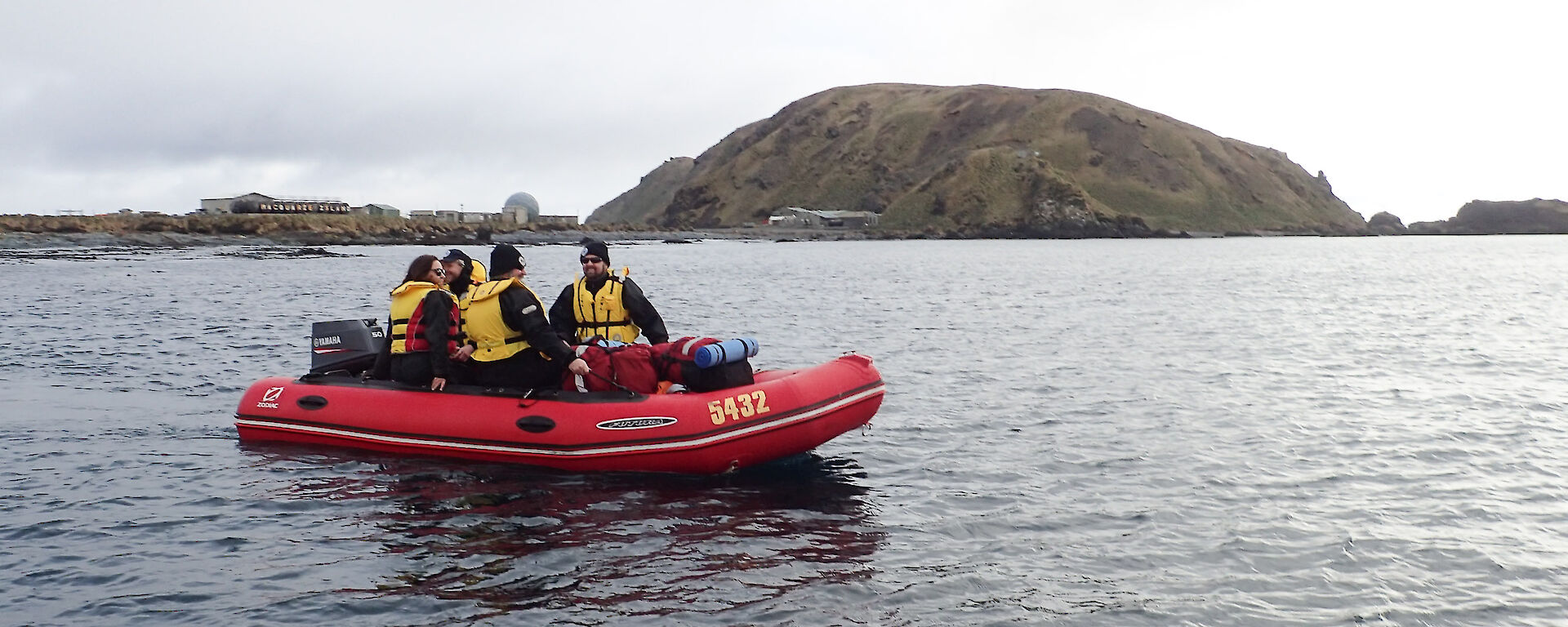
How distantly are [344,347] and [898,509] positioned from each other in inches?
272

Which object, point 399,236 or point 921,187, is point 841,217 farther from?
point 399,236

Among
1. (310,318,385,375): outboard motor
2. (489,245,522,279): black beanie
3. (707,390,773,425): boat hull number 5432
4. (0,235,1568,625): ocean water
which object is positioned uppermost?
(489,245,522,279): black beanie

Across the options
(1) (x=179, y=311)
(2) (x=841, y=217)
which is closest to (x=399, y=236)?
(1) (x=179, y=311)

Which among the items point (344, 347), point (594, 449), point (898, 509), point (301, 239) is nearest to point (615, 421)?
point (594, 449)

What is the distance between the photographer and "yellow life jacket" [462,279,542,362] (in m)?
11.3

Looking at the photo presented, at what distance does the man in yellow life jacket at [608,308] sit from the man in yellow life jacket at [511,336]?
53 centimetres

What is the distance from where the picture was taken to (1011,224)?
16888 cm

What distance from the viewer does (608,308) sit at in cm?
1180

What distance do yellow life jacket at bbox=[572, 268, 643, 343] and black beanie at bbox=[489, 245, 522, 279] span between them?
2.45 feet

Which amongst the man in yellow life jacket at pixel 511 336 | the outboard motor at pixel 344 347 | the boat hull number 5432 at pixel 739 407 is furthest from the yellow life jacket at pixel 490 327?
the boat hull number 5432 at pixel 739 407

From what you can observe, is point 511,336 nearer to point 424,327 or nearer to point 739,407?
point 424,327

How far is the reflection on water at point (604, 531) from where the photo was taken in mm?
8195

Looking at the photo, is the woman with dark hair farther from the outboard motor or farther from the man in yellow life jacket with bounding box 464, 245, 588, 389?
the outboard motor

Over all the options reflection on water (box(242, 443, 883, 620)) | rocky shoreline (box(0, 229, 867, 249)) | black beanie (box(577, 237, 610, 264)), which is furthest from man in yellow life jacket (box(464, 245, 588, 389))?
rocky shoreline (box(0, 229, 867, 249))
